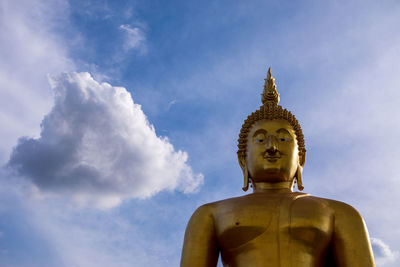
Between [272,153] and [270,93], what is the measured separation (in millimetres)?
1601

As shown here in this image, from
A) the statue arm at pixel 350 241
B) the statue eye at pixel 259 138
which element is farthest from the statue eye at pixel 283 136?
the statue arm at pixel 350 241

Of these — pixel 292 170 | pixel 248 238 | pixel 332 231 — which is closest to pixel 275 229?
pixel 248 238

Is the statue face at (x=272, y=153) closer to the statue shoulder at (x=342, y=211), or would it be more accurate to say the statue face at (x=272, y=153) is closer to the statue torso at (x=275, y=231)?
the statue torso at (x=275, y=231)

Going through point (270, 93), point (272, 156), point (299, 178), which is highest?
point (270, 93)

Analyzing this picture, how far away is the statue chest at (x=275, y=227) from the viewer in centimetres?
720

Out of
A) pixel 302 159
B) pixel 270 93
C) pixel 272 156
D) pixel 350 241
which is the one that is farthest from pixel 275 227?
pixel 270 93

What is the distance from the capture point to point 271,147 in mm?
8336

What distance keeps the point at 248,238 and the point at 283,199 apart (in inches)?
34.8

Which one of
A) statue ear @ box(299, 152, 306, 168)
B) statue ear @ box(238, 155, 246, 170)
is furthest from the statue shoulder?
statue ear @ box(238, 155, 246, 170)

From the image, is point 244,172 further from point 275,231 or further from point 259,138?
point 275,231

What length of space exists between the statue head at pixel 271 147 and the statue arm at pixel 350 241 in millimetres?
1192

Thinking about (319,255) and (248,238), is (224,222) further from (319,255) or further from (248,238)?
(319,255)

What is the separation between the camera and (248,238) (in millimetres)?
7375

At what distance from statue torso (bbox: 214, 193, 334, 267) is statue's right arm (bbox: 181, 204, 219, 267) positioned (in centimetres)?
13
